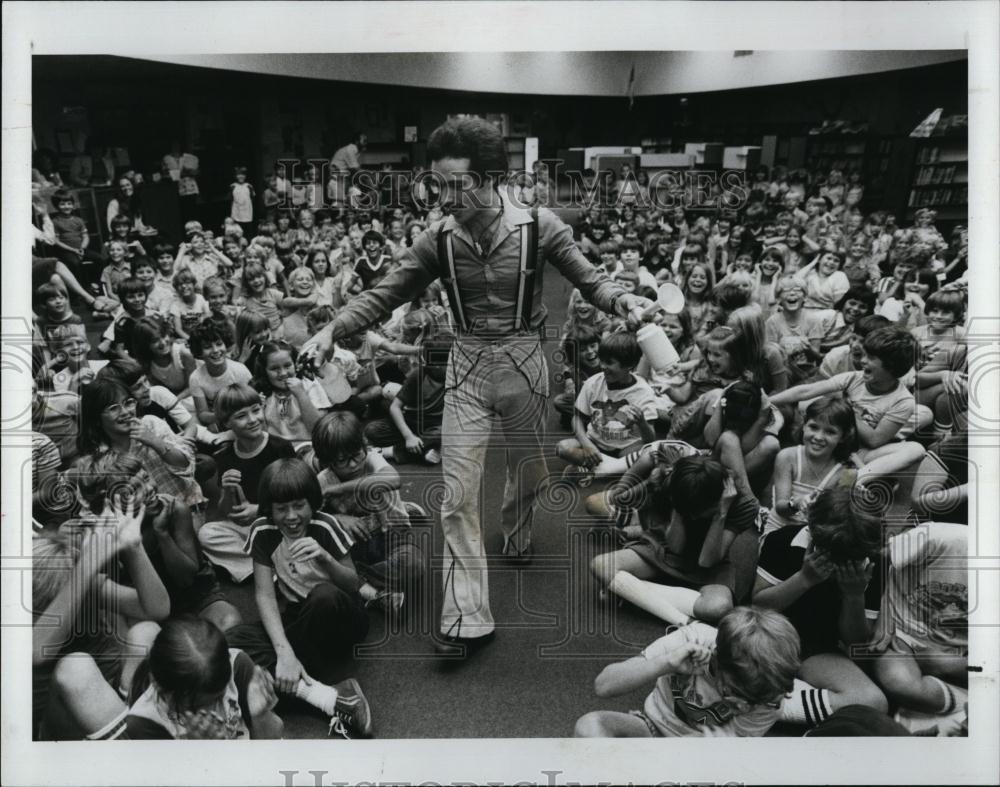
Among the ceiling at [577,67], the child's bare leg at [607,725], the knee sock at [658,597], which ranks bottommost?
the child's bare leg at [607,725]

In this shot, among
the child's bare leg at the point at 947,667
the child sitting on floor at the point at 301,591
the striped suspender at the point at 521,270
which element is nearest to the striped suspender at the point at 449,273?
the striped suspender at the point at 521,270

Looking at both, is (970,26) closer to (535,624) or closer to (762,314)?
(762,314)

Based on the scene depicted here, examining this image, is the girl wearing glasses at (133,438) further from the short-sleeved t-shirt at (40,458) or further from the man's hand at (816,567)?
the man's hand at (816,567)

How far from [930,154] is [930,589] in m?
1.66

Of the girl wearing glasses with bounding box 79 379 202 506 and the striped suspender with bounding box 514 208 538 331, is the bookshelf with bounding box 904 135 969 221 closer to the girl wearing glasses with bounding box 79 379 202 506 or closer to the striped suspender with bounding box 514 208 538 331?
the striped suspender with bounding box 514 208 538 331

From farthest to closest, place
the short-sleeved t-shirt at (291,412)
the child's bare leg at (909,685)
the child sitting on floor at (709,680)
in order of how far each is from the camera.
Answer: the short-sleeved t-shirt at (291,412) → the child's bare leg at (909,685) → the child sitting on floor at (709,680)

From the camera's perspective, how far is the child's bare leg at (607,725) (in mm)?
3018

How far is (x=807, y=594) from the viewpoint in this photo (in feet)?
10.1

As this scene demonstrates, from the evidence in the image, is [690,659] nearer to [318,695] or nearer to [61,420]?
[318,695]

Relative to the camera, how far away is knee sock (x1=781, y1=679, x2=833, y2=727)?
302cm

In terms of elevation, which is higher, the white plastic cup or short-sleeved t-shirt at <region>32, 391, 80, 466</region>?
the white plastic cup

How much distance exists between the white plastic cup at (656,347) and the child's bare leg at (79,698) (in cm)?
236

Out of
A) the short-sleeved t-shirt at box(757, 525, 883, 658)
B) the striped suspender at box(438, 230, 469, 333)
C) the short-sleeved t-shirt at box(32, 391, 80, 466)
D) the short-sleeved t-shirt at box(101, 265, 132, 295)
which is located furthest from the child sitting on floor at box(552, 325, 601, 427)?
the short-sleeved t-shirt at box(32, 391, 80, 466)

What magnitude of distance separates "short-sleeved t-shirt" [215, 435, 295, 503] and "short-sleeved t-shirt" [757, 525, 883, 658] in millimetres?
1868
